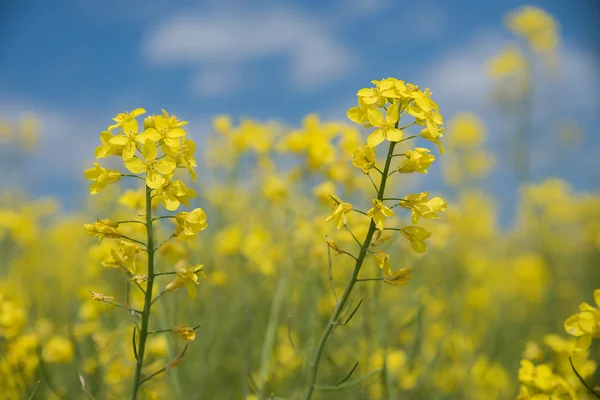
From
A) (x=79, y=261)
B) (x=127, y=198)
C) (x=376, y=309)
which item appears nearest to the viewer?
(x=127, y=198)

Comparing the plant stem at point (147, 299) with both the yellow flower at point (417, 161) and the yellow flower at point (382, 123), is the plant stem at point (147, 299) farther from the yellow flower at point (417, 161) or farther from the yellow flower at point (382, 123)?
the yellow flower at point (417, 161)

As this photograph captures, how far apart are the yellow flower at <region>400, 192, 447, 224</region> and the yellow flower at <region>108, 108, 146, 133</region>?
35.0 inches

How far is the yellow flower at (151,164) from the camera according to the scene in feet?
5.03

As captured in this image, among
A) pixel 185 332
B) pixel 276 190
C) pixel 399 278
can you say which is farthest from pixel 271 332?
pixel 399 278

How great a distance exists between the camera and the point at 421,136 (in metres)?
1.66

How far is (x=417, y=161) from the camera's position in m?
1.64

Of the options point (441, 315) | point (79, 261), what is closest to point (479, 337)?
point (441, 315)

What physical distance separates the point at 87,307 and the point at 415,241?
2423mm

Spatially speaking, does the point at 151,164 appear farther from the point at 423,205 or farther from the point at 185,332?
the point at 423,205

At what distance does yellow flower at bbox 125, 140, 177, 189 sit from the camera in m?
1.53

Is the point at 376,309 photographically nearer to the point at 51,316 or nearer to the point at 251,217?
the point at 251,217

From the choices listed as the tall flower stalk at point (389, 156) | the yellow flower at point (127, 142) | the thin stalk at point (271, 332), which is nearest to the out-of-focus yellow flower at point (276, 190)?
the thin stalk at point (271, 332)

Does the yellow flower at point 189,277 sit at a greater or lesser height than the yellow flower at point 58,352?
greater

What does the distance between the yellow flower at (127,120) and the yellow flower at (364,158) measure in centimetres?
69
